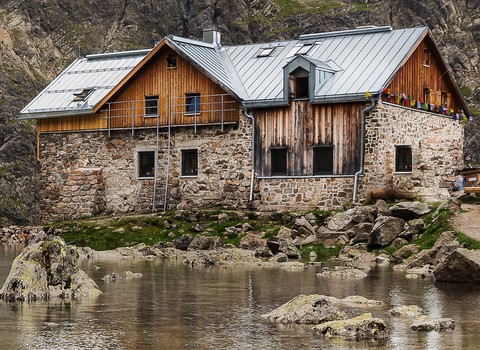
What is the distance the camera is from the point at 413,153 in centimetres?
4966

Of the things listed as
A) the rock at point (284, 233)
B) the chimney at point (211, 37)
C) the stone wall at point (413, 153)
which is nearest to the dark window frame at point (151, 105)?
the chimney at point (211, 37)

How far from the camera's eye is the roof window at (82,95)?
55.4 metres

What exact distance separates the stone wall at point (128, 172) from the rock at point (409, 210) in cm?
1119

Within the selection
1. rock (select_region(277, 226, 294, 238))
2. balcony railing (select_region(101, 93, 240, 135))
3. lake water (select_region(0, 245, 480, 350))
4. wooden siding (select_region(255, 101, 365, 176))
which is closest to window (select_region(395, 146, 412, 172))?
wooden siding (select_region(255, 101, 365, 176))

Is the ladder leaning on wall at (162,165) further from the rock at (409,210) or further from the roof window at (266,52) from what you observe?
the rock at (409,210)

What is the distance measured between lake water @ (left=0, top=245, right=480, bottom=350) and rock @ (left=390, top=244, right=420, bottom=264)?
3.04m

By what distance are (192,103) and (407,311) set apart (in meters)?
30.7

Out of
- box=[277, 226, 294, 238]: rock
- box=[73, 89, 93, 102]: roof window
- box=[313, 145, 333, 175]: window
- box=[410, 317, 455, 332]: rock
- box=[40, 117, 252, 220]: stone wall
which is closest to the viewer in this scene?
box=[410, 317, 455, 332]: rock

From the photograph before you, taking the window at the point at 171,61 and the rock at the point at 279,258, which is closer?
the rock at the point at 279,258

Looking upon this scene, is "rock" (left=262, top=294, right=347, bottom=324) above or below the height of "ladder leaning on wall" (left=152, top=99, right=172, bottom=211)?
below

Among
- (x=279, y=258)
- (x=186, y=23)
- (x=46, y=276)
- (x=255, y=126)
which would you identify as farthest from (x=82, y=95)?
(x=186, y=23)

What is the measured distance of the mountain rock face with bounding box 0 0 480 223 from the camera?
89.8 metres

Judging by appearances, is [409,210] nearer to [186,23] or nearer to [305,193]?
[305,193]

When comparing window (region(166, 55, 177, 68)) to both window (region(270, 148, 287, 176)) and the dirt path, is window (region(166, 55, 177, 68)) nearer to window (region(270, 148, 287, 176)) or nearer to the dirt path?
window (region(270, 148, 287, 176))
